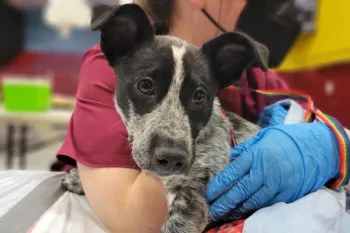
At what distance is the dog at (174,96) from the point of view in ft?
4.14

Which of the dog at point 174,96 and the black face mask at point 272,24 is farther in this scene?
the black face mask at point 272,24

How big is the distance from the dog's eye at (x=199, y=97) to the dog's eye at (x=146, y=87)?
0.15m

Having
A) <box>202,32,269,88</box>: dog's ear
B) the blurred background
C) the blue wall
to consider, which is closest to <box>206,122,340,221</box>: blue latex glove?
<box>202,32,269,88</box>: dog's ear

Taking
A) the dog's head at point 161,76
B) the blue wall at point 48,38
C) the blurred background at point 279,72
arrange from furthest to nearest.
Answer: the blue wall at point 48,38 → the blurred background at point 279,72 → the dog's head at point 161,76

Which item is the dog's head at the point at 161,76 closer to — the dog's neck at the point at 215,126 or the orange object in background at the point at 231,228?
the dog's neck at the point at 215,126

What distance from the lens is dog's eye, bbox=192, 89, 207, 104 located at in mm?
1377

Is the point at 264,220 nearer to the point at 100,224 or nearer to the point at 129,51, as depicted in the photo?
the point at 100,224

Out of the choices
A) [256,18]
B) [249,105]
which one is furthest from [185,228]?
[256,18]

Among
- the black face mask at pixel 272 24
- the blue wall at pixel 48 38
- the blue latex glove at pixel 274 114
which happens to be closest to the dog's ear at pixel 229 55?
the blue latex glove at pixel 274 114

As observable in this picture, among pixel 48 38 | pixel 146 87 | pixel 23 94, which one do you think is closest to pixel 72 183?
pixel 146 87

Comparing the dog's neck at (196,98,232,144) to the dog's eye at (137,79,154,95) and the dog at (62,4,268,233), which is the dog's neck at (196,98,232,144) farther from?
the dog's eye at (137,79,154,95)

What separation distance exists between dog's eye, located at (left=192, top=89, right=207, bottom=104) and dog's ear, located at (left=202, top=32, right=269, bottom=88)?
14cm

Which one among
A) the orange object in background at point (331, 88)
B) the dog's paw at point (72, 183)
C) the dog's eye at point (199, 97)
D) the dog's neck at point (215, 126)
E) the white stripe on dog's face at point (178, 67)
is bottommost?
the orange object in background at point (331, 88)

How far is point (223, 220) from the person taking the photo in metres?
1.34
